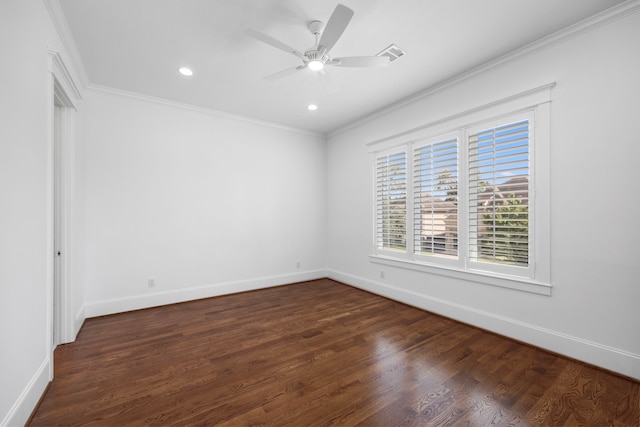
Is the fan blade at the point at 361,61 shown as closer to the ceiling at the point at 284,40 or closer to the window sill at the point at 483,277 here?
the ceiling at the point at 284,40

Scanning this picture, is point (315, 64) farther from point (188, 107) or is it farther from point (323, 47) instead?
point (188, 107)

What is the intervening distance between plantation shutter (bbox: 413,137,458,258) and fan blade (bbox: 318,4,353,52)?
6.75ft

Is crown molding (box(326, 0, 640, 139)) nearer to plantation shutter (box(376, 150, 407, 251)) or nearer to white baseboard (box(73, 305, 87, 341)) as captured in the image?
plantation shutter (box(376, 150, 407, 251))

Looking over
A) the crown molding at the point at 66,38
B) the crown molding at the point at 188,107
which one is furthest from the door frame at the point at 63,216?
the crown molding at the point at 188,107

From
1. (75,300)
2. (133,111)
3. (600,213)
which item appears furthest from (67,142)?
(600,213)

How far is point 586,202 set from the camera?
7.70ft

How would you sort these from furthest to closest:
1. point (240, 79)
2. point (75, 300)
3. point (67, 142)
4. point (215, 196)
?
point (215, 196) < point (240, 79) < point (75, 300) < point (67, 142)

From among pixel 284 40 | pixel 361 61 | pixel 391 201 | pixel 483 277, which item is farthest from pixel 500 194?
pixel 284 40

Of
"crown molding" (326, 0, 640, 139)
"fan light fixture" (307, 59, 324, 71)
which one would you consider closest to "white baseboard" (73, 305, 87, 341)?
"fan light fixture" (307, 59, 324, 71)

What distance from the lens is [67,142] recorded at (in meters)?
2.71

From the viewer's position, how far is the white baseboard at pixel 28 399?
1.50m

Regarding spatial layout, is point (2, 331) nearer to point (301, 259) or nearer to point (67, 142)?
point (67, 142)

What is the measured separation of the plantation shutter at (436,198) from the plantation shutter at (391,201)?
0.21 metres

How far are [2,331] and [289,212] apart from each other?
3.91 meters
